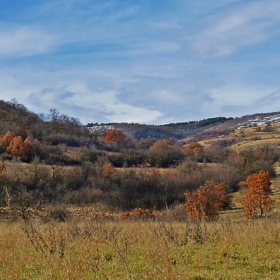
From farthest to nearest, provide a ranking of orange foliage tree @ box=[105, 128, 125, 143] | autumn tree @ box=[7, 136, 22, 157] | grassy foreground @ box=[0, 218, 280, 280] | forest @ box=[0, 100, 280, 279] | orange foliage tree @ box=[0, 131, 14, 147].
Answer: orange foliage tree @ box=[105, 128, 125, 143]
orange foliage tree @ box=[0, 131, 14, 147]
autumn tree @ box=[7, 136, 22, 157]
forest @ box=[0, 100, 280, 279]
grassy foreground @ box=[0, 218, 280, 280]

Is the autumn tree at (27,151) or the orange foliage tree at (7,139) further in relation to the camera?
the orange foliage tree at (7,139)

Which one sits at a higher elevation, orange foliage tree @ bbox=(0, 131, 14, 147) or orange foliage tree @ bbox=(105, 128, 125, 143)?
orange foliage tree @ bbox=(105, 128, 125, 143)

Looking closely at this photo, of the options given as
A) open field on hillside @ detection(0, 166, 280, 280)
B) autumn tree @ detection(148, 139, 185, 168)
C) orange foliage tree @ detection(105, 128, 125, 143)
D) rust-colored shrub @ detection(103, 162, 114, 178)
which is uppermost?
orange foliage tree @ detection(105, 128, 125, 143)

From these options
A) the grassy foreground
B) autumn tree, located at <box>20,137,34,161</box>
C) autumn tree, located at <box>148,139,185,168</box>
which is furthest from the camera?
autumn tree, located at <box>148,139,185,168</box>

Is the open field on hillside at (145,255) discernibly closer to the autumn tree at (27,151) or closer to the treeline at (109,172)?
the treeline at (109,172)

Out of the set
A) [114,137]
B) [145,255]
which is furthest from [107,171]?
[114,137]

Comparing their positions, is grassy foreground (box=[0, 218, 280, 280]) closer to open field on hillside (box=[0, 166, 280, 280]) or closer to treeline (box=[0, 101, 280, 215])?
open field on hillside (box=[0, 166, 280, 280])

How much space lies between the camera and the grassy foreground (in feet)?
16.4

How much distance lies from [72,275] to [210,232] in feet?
15.4

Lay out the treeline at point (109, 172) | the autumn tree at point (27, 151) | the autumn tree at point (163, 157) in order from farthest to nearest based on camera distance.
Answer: the autumn tree at point (163, 157) → the autumn tree at point (27, 151) → the treeline at point (109, 172)

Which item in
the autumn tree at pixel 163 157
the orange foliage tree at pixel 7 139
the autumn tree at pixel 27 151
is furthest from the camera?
the autumn tree at pixel 163 157

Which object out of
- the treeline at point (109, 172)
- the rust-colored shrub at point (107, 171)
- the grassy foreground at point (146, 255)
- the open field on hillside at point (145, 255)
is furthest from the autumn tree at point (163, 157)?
the grassy foreground at point (146, 255)

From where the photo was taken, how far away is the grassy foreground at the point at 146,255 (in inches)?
197

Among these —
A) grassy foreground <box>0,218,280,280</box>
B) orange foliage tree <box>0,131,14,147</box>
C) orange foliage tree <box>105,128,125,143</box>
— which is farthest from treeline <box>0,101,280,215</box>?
grassy foreground <box>0,218,280,280</box>
